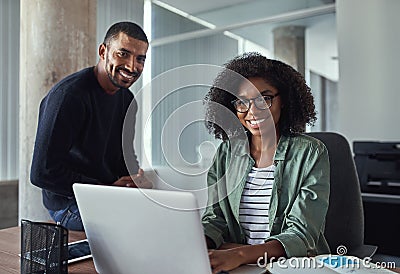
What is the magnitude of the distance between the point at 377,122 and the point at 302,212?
8.30 feet

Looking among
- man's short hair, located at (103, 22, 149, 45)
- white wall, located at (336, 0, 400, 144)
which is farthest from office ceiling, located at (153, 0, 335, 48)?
man's short hair, located at (103, 22, 149, 45)

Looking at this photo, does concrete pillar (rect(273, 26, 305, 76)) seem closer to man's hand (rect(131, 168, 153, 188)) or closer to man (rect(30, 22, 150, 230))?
man (rect(30, 22, 150, 230))

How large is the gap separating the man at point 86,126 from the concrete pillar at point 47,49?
709mm

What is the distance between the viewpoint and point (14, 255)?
1.17 meters

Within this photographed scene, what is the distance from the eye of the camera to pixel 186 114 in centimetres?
143

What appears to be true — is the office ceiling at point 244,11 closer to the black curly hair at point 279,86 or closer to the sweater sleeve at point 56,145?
the sweater sleeve at point 56,145

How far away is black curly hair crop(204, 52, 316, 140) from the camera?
1.36 meters

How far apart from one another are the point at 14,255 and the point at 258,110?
0.83 meters

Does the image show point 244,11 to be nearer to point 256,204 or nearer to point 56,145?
point 56,145

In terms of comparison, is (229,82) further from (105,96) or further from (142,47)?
(105,96)

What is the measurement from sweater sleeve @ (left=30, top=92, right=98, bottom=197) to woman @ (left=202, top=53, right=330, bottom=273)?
0.53 m

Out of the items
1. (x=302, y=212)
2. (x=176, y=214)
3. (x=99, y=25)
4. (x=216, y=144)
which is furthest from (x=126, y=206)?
(x=99, y=25)

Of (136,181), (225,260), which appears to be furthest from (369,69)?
(225,260)

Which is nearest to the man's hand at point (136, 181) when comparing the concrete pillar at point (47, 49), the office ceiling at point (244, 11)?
the concrete pillar at point (47, 49)
